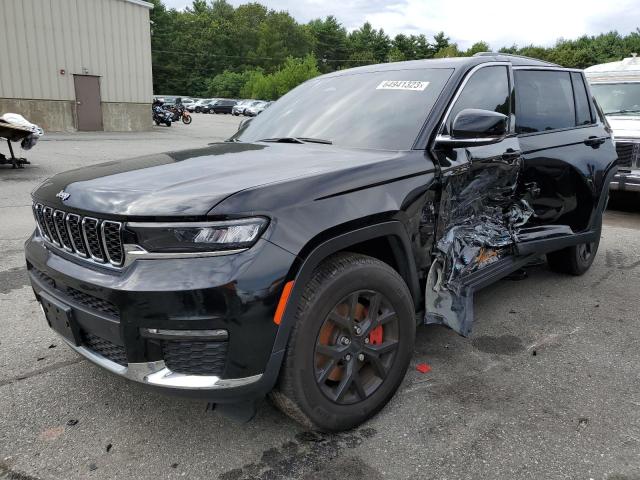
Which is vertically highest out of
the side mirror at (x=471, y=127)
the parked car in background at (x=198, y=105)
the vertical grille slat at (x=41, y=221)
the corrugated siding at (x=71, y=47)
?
the corrugated siding at (x=71, y=47)

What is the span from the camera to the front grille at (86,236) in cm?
214

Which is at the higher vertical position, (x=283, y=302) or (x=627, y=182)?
(x=283, y=302)

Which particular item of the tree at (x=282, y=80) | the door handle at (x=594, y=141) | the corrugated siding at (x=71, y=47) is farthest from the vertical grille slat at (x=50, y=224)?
the tree at (x=282, y=80)

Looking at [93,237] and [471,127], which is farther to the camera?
[471,127]

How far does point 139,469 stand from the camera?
2.30m

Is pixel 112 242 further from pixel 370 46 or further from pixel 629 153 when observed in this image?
pixel 370 46

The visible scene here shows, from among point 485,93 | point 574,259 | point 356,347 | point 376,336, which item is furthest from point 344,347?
point 574,259

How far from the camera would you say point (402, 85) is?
10.9 feet

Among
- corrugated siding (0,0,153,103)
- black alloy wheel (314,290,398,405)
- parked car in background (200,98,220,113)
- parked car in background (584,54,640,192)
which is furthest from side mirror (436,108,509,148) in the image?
parked car in background (200,98,220,113)

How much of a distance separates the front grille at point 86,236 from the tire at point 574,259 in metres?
3.99

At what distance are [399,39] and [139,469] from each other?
343 ft

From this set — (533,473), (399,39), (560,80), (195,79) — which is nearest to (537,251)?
(560,80)

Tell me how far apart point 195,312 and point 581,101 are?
4141 mm

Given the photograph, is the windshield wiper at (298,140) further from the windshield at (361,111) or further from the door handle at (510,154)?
the door handle at (510,154)
